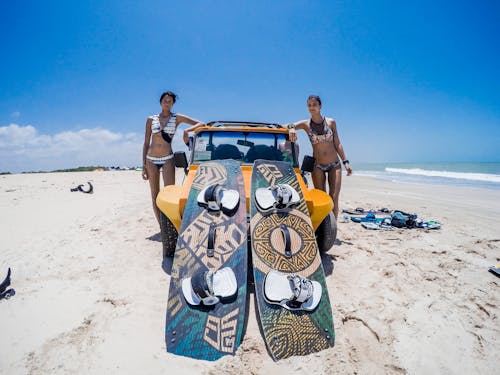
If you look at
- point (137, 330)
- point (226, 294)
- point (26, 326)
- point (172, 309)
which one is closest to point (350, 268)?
point (226, 294)

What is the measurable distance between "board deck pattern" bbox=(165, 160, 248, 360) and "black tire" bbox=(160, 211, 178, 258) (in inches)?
20.3

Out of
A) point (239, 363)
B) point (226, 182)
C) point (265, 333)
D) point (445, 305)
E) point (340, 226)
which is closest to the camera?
point (239, 363)

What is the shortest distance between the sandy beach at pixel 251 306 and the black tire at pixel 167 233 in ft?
0.78

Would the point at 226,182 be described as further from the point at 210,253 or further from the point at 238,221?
the point at 210,253

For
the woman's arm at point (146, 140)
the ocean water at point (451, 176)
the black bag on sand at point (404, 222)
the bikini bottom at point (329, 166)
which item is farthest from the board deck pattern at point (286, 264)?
the ocean water at point (451, 176)

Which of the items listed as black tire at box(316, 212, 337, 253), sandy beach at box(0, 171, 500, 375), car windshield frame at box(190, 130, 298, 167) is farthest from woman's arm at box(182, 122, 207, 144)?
black tire at box(316, 212, 337, 253)

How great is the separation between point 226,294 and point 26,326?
172cm

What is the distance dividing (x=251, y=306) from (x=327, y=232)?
147 centimetres

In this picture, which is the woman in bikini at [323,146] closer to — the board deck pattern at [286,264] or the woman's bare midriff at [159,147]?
the board deck pattern at [286,264]

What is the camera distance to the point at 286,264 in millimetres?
2518

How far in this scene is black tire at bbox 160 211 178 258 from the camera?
10.6 ft

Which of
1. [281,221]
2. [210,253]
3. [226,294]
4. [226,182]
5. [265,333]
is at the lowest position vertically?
[265,333]

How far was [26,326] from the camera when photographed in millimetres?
2107

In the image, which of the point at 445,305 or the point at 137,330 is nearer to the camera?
the point at 137,330
